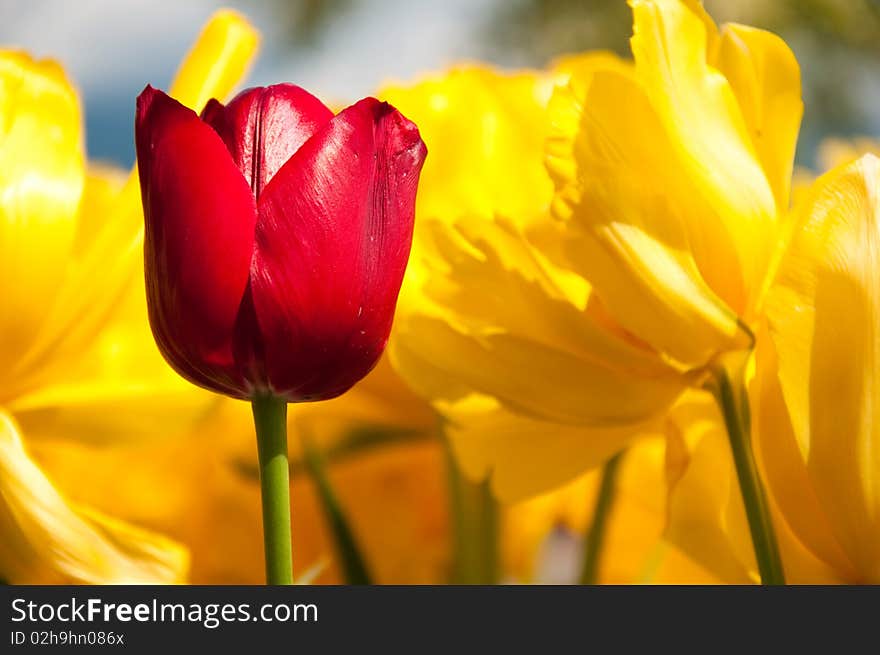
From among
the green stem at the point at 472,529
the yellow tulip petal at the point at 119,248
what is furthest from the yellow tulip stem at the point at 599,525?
the yellow tulip petal at the point at 119,248

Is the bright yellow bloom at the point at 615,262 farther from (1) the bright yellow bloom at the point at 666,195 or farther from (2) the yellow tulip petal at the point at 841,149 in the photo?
(2) the yellow tulip petal at the point at 841,149

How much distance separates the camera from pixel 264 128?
24cm

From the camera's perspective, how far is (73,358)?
0.34m

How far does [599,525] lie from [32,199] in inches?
7.2

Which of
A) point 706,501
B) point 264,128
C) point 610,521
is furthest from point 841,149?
point 264,128

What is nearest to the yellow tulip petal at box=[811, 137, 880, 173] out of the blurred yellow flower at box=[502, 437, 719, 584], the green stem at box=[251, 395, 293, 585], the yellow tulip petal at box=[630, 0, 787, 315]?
the blurred yellow flower at box=[502, 437, 719, 584]

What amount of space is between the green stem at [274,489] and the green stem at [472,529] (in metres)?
0.17

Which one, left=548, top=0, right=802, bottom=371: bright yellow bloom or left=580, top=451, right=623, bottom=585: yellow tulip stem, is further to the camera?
left=580, top=451, right=623, bottom=585: yellow tulip stem

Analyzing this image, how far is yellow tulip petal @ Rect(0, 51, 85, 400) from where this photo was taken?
0.31 m

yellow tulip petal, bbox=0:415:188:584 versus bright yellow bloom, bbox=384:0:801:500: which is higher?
bright yellow bloom, bbox=384:0:801:500

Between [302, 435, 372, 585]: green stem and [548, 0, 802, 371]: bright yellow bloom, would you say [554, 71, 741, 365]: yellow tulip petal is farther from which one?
[302, 435, 372, 585]: green stem

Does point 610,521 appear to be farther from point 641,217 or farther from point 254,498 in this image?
point 641,217
